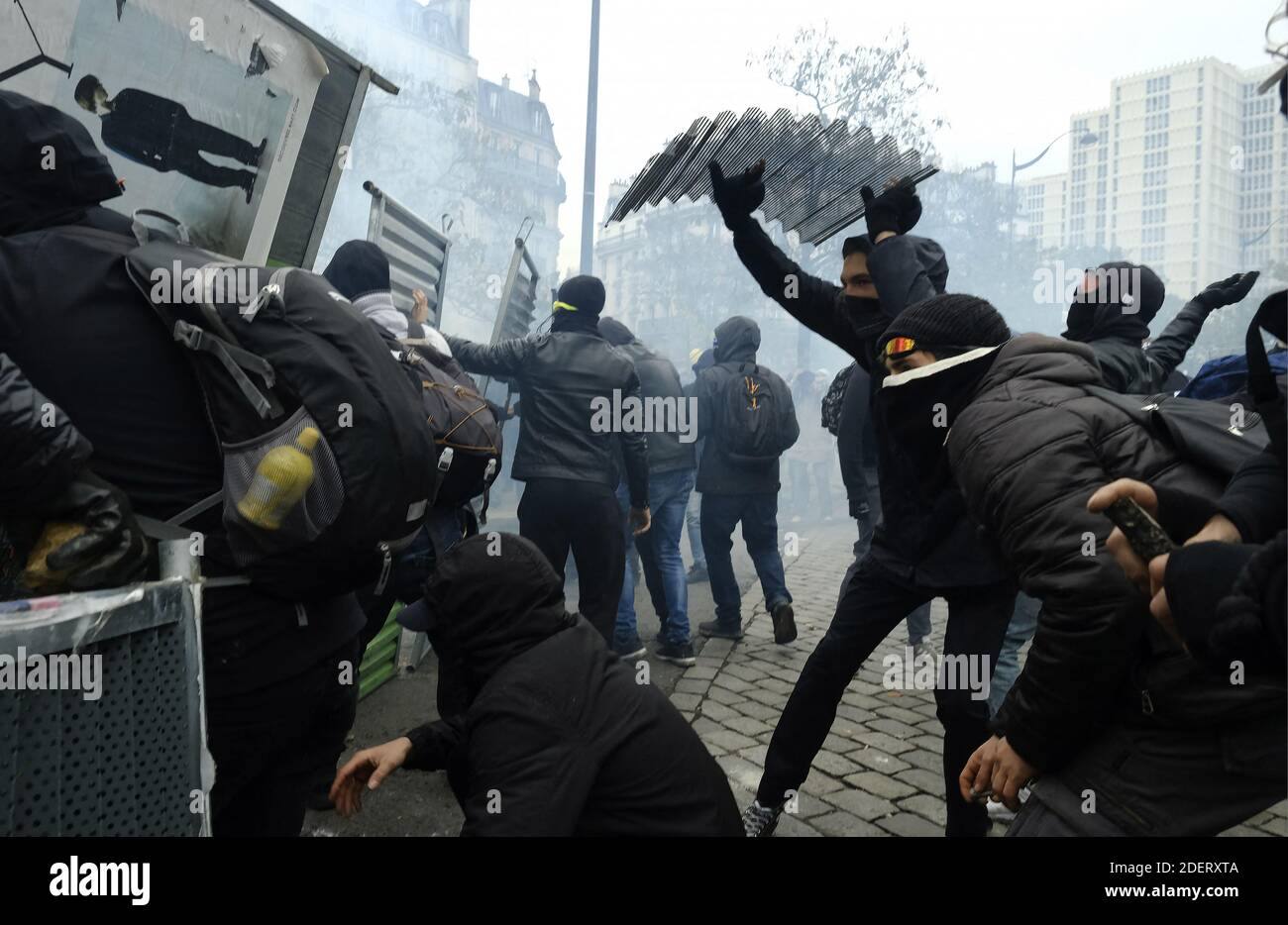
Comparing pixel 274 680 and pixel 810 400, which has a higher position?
pixel 810 400

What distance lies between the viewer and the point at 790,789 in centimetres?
339

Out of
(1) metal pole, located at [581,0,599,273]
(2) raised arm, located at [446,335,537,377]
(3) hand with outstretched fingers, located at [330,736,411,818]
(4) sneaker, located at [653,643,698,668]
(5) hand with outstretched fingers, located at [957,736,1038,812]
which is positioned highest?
(1) metal pole, located at [581,0,599,273]

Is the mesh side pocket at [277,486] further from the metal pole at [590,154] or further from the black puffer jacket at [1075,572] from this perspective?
the metal pole at [590,154]

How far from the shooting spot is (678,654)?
6.06 meters

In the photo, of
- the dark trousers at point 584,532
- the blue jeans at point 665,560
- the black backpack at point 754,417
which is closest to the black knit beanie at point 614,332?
the black backpack at point 754,417

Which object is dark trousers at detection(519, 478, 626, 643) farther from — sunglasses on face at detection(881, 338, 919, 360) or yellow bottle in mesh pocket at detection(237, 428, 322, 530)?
yellow bottle in mesh pocket at detection(237, 428, 322, 530)

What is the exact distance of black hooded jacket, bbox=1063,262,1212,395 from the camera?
13.1ft

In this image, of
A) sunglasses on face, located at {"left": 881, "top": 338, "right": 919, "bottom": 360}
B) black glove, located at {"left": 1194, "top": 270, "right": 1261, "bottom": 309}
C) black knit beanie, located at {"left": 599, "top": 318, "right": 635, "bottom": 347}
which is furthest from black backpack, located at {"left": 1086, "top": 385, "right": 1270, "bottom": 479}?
black knit beanie, located at {"left": 599, "top": 318, "right": 635, "bottom": 347}

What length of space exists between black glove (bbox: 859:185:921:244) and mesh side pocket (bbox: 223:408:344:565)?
7.85 feet

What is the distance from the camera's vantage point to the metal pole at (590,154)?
13.8 meters

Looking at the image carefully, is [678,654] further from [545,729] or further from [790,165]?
[545,729]
